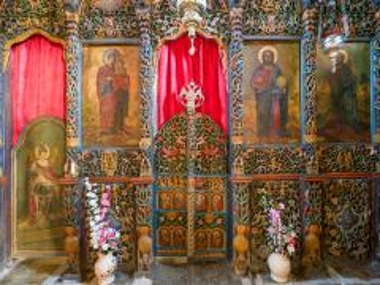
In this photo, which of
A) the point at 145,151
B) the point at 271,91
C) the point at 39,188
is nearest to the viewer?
the point at 145,151

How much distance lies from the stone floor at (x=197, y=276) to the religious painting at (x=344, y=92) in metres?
1.78

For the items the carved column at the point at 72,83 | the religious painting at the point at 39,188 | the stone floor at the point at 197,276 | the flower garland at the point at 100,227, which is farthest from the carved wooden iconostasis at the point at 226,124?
the flower garland at the point at 100,227

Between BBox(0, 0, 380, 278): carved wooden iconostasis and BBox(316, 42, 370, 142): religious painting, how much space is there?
0.05 feet

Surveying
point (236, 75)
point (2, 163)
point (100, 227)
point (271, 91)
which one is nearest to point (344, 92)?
point (271, 91)

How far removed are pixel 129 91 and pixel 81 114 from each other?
742 millimetres

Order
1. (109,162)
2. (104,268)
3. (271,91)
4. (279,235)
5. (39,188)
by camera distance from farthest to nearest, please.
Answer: (39,188)
(271,91)
(109,162)
(279,235)
(104,268)

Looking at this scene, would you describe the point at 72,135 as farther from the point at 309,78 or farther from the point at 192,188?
the point at 309,78

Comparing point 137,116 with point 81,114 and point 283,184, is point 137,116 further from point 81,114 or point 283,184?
point 283,184

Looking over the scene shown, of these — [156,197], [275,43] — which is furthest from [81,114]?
[275,43]

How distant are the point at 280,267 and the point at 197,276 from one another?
3.38 ft

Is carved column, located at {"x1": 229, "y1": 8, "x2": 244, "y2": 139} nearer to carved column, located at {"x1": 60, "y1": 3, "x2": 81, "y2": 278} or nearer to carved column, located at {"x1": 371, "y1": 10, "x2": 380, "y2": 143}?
carved column, located at {"x1": 371, "y1": 10, "x2": 380, "y2": 143}

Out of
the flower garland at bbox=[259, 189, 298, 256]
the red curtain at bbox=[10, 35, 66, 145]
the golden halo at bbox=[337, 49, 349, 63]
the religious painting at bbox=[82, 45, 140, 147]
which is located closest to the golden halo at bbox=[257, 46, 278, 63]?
the golden halo at bbox=[337, 49, 349, 63]

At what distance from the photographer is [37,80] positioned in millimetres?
5402

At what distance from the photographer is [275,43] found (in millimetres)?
5344
